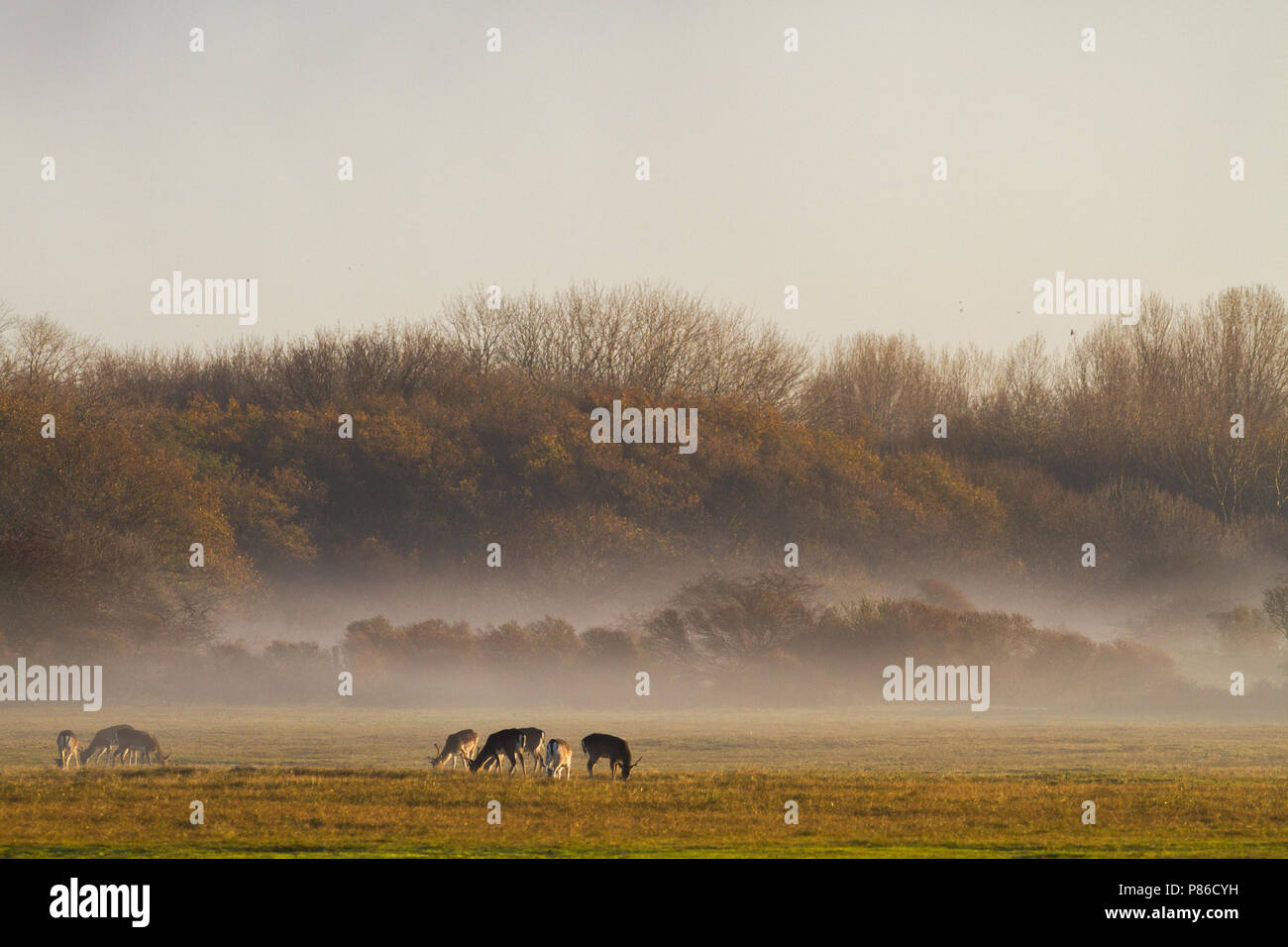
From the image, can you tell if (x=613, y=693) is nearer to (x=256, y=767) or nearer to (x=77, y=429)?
(x=77, y=429)

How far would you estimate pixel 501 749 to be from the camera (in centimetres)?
3053

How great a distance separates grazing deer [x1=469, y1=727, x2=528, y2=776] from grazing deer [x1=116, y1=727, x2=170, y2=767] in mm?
7795

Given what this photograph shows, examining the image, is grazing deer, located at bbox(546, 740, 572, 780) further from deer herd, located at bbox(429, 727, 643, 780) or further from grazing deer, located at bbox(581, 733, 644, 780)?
grazing deer, located at bbox(581, 733, 644, 780)

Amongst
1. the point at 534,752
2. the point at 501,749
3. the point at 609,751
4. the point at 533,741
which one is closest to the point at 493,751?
the point at 501,749

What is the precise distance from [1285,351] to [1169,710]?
49.2 m

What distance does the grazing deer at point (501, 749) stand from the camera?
30453mm

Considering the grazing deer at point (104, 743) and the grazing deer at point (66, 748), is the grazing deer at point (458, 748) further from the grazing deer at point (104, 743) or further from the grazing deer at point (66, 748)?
the grazing deer at point (66, 748)

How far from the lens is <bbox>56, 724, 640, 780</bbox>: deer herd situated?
29109 mm

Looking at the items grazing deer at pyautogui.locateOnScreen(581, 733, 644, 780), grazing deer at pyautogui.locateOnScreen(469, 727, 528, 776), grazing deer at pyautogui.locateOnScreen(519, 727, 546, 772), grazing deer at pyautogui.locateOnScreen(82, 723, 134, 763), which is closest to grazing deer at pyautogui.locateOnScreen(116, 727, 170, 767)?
grazing deer at pyautogui.locateOnScreen(82, 723, 134, 763)

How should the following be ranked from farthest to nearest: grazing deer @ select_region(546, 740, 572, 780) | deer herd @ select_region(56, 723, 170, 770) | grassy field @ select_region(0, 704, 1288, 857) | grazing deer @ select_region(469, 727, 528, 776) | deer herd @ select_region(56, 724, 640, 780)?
deer herd @ select_region(56, 723, 170, 770), grazing deer @ select_region(469, 727, 528, 776), deer herd @ select_region(56, 724, 640, 780), grazing deer @ select_region(546, 740, 572, 780), grassy field @ select_region(0, 704, 1288, 857)

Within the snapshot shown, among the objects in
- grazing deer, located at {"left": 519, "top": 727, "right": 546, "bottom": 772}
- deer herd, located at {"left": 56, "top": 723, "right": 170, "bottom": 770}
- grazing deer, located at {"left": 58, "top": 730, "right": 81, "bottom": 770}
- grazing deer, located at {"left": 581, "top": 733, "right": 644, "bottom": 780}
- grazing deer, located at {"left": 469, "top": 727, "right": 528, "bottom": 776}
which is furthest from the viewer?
deer herd, located at {"left": 56, "top": 723, "right": 170, "bottom": 770}

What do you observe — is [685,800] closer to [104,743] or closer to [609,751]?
[609,751]
